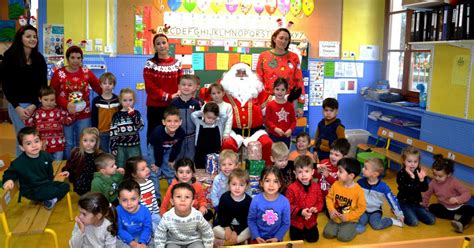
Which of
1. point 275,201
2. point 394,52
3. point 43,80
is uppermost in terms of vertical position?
point 394,52

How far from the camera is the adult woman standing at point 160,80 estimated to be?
478cm

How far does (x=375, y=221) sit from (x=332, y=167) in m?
0.65

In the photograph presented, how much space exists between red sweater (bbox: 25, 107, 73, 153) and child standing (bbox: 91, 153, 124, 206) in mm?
1116

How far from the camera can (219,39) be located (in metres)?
6.61

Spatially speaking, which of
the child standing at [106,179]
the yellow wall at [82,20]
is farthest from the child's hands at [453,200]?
the yellow wall at [82,20]

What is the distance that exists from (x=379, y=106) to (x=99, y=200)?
197 inches

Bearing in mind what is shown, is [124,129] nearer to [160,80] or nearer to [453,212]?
[160,80]

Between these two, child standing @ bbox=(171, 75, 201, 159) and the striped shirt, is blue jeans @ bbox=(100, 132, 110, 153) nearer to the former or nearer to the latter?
child standing @ bbox=(171, 75, 201, 159)

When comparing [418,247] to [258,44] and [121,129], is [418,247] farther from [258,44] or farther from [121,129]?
[258,44]

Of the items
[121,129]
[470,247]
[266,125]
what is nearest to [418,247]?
[470,247]

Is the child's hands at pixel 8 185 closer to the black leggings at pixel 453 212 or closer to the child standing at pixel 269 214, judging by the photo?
the child standing at pixel 269 214

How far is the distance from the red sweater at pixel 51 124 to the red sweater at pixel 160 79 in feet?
2.93

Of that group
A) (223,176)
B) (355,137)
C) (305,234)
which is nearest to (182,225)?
(223,176)

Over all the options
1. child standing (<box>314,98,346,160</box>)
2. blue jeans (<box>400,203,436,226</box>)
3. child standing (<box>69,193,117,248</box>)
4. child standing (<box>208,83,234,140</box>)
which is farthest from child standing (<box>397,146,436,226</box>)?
child standing (<box>69,193,117,248</box>)
